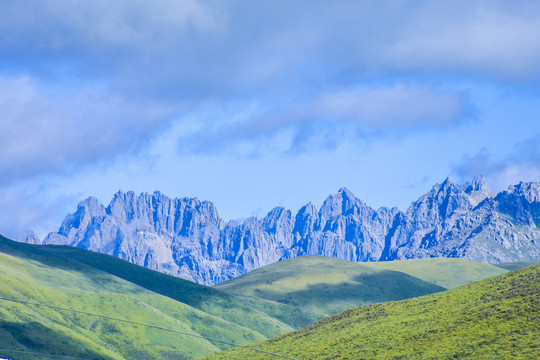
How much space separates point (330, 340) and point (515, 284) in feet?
144

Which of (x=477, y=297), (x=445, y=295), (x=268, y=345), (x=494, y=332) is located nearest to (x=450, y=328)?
(x=494, y=332)

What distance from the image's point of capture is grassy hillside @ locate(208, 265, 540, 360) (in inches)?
4710

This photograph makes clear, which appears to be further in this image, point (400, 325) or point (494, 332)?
point (400, 325)

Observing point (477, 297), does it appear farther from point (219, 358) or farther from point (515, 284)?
point (219, 358)

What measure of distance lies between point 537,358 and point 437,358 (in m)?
20.0

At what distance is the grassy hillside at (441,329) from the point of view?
392 ft

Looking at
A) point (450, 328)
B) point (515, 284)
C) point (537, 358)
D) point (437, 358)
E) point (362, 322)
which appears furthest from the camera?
point (362, 322)

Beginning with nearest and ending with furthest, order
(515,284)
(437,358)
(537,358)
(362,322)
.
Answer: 1. (537,358)
2. (437,358)
3. (515,284)
4. (362,322)

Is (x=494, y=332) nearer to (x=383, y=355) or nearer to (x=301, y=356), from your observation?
(x=383, y=355)

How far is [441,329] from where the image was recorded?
139250 millimetres

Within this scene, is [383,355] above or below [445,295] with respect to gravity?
below

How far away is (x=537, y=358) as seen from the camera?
4075 inches

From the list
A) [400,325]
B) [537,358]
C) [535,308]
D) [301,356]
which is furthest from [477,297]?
[537,358]

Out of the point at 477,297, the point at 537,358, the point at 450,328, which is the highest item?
the point at 477,297
